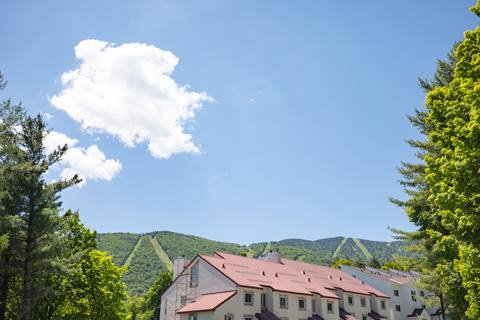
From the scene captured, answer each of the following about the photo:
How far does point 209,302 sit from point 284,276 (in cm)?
1261

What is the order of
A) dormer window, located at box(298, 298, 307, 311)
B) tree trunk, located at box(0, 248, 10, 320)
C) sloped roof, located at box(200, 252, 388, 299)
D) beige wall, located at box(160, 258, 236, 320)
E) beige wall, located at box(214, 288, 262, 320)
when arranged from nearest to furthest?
1. tree trunk, located at box(0, 248, 10, 320)
2. beige wall, located at box(214, 288, 262, 320)
3. beige wall, located at box(160, 258, 236, 320)
4. sloped roof, located at box(200, 252, 388, 299)
5. dormer window, located at box(298, 298, 307, 311)

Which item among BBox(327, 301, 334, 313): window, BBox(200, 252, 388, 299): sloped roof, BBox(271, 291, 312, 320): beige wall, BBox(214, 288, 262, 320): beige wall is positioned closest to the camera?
BBox(214, 288, 262, 320): beige wall

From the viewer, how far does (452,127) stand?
16562 millimetres

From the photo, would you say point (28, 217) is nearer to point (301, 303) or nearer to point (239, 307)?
point (239, 307)

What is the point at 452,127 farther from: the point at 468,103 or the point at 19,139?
the point at 19,139

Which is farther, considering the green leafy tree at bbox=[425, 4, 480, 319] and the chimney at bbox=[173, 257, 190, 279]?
the chimney at bbox=[173, 257, 190, 279]

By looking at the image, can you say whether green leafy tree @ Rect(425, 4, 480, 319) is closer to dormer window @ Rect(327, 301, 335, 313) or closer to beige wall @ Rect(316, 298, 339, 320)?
beige wall @ Rect(316, 298, 339, 320)

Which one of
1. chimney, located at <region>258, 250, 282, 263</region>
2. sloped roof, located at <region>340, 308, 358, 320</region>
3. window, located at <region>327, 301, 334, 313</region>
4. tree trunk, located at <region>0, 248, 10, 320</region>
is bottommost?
sloped roof, located at <region>340, 308, 358, 320</region>

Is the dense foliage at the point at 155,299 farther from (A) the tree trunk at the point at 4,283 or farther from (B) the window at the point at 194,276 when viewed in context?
(A) the tree trunk at the point at 4,283

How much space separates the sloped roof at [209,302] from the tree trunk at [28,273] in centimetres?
1428

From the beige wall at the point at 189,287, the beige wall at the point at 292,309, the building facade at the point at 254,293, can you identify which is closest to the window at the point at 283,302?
the building facade at the point at 254,293

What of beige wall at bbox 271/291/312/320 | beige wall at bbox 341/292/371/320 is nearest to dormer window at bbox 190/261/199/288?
beige wall at bbox 271/291/312/320

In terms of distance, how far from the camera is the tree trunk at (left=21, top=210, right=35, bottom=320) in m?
24.0

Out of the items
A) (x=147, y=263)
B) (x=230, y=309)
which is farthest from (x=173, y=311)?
(x=147, y=263)
